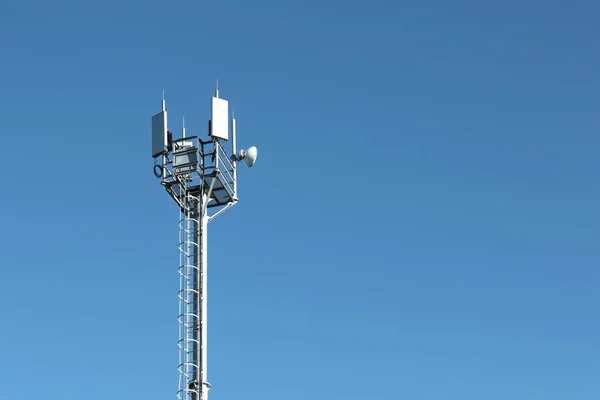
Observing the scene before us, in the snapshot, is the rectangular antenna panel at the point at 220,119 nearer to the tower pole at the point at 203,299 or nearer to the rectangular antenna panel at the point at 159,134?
the rectangular antenna panel at the point at 159,134

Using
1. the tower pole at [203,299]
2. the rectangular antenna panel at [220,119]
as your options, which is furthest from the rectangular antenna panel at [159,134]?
the tower pole at [203,299]

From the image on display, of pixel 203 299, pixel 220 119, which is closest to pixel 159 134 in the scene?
pixel 220 119

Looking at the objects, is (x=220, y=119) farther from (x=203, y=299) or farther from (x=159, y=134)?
(x=203, y=299)

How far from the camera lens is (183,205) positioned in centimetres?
6128

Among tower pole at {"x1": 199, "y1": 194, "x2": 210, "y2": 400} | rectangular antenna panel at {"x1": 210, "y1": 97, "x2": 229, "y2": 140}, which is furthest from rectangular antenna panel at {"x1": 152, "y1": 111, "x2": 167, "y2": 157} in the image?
tower pole at {"x1": 199, "y1": 194, "x2": 210, "y2": 400}

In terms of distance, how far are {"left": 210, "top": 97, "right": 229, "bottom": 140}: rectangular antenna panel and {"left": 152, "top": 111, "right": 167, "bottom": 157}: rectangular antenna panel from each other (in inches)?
81.1

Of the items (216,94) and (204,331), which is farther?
(216,94)

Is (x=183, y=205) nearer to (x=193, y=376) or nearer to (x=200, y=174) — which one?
(x=200, y=174)

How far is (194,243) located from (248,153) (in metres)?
5.15

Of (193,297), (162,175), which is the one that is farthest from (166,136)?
(193,297)

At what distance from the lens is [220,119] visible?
62844 mm

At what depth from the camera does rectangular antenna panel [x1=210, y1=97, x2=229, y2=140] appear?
6238cm

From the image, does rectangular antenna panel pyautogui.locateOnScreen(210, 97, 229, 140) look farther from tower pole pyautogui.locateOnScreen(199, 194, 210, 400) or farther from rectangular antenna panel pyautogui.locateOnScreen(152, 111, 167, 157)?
tower pole pyautogui.locateOnScreen(199, 194, 210, 400)

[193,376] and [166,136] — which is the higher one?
[166,136]
